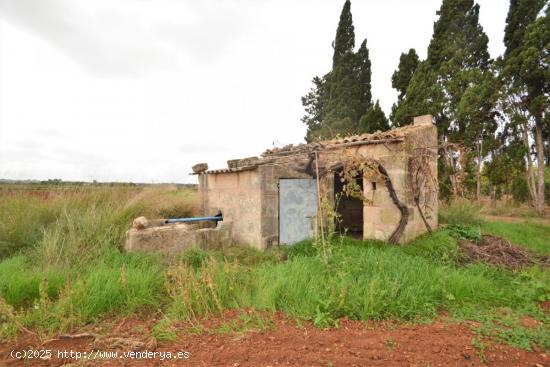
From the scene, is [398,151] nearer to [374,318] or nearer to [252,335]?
[374,318]

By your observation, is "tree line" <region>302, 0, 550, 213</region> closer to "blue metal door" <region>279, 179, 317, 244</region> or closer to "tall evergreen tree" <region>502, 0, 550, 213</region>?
"tall evergreen tree" <region>502, 0, 550, 213</region>

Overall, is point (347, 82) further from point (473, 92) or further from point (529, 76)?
point (529, 76)

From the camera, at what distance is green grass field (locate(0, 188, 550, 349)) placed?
353 centimetres

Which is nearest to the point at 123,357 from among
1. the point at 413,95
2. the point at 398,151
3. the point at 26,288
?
the point at 26,288

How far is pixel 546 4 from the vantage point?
40.2 ft

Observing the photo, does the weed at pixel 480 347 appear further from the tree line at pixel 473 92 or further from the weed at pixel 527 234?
the tree line at pixel 473 92

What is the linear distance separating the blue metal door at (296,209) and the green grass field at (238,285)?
0.87 m

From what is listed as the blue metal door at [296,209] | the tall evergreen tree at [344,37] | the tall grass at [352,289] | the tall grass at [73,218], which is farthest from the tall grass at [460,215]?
the tall evergreen tree at [344,37]

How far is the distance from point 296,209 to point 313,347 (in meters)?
4.36

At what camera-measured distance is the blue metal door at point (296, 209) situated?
6922 mm

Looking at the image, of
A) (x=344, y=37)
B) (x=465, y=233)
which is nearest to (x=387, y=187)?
(x=465, y=233)

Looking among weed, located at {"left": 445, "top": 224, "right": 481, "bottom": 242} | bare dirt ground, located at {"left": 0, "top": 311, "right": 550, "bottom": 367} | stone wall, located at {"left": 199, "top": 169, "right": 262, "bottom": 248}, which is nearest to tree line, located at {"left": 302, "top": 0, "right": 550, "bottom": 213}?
weed, located at {"left": 445, "top": 224, "right": 481, "bottom": 242}

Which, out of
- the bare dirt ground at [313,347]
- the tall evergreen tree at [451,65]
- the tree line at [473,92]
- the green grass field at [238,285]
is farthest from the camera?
the tall evergreen tree at [451,65]

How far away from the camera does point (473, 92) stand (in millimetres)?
13750
